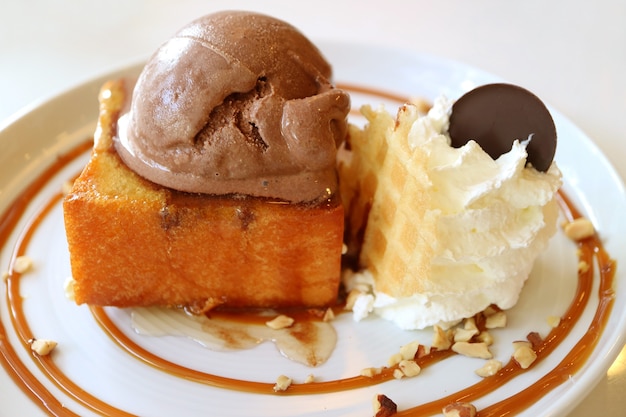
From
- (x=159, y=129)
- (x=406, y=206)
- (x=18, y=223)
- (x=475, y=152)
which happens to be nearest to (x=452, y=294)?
(x=406, y=206)

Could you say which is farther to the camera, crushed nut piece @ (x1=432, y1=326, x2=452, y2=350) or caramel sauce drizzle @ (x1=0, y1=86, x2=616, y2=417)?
crushed nut piece @ (x1=432, y1=326, x2=452, y2=350)

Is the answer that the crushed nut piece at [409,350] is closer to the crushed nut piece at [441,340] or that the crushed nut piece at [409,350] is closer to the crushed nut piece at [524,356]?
the crushed nut piece at [441,340]

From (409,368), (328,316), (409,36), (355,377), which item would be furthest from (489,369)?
(409,36)

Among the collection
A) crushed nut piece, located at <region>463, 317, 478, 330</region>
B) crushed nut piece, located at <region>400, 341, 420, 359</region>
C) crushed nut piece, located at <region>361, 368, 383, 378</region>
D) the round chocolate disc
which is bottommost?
crushed nut piece, located at <region>361, 368, 383, 378</region>

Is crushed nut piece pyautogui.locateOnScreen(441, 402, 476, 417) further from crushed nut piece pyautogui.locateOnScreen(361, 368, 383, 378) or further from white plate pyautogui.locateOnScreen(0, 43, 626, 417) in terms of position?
crushed nut piece pyautogui.locateOnScreen(361, 368, 383, 378)

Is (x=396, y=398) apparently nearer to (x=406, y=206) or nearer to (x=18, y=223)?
(x=406, y=206)

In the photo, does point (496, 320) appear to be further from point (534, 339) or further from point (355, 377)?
point (355, 377)

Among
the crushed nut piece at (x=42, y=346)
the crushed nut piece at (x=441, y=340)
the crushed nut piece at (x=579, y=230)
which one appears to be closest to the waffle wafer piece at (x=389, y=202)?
the crushed nut piece at (x=441, y=340)

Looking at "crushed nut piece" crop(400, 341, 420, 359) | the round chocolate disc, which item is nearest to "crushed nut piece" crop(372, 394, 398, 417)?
"crushed nut piece" crop(400, 341, 420, 359)
